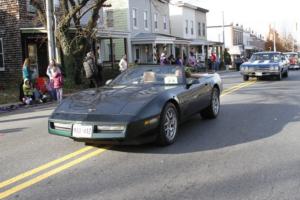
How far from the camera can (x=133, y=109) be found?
21.2 ft

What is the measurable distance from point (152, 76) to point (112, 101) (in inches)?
62.5

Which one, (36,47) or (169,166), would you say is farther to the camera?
(36,47)

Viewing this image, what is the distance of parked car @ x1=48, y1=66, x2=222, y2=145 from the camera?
6348 millimetres

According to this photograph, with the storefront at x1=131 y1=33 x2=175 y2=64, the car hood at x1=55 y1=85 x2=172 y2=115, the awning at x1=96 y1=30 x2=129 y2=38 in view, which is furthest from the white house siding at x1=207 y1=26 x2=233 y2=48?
the car hood at x1=55 y1=85 x2=172 y2=115

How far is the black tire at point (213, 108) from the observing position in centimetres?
959

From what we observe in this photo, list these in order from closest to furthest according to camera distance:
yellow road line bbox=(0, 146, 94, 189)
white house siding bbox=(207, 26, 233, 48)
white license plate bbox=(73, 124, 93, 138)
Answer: yellow road line bbox=(0, 146, 94, 189) < white license plate bbox=(73, 124, 93, 138) < white house siding bbox=(207, 26, 233, 48)

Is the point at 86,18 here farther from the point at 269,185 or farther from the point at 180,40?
the point at 269,185

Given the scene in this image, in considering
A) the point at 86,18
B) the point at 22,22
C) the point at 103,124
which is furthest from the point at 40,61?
the point at 103,124

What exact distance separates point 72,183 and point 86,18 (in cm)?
2399

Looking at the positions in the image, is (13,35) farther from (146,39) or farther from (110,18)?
(110,18)

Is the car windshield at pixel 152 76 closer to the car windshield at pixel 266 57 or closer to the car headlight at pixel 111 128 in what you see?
the car headlight at pixel 111 128

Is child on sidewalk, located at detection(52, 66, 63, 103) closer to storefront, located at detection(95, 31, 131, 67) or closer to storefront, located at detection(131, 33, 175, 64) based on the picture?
storefront, located at detection(95, 31, 131, 67)

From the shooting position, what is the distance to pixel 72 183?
5.31 metres

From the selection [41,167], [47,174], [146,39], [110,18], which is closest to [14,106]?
[41,167]
